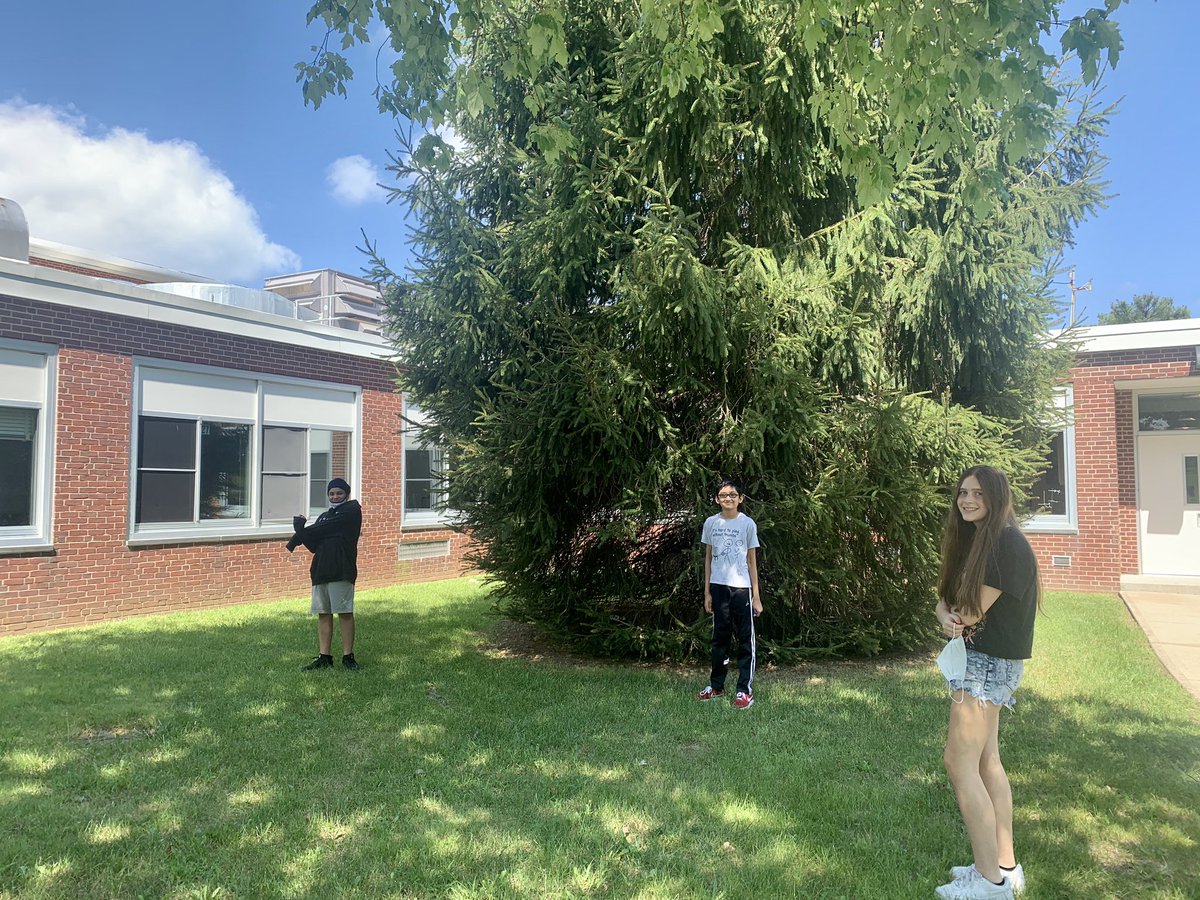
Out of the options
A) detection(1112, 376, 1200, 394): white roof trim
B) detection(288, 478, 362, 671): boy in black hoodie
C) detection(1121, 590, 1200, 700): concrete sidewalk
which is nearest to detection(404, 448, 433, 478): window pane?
detection(288, 478, 362, 671): boy in black hoodie

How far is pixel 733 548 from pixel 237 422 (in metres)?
8.77

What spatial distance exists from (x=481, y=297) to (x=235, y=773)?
4494 millimetres

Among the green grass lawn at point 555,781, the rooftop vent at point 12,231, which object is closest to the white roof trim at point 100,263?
the rooftop vent at point 12,231

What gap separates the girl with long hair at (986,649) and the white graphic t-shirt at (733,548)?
9.88ft

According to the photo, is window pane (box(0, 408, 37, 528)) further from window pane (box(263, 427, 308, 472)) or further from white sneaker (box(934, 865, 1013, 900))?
white sneaker (box(934, 865, 1013, 900))

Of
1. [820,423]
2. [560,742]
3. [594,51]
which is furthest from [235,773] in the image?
[594,51]

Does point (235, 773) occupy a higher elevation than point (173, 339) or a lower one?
lower

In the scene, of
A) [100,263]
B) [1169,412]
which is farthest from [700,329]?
[100,263]

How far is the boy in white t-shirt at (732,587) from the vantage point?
20.8ft

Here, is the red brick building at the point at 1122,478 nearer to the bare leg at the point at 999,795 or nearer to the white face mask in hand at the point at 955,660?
the bare leg at the point at 999,795

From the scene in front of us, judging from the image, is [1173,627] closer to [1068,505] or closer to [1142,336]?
[1068,505]

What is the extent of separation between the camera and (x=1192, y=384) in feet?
41.2

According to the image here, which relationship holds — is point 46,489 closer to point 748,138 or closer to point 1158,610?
point 748,138

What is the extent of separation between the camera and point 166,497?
11203mm
